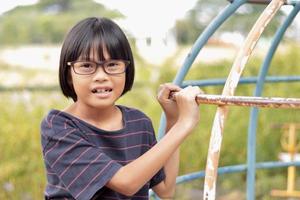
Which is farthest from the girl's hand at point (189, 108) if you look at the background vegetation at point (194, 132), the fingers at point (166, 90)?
the background vegetation at point (194, 132)

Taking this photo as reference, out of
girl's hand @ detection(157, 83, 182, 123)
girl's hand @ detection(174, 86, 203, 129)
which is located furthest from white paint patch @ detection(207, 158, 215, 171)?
girl's hand @ detection(157, 83, 182, 123)

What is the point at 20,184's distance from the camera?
10.9 ft

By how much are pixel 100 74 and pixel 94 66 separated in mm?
22

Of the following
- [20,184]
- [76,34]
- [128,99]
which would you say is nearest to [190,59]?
[76,34]

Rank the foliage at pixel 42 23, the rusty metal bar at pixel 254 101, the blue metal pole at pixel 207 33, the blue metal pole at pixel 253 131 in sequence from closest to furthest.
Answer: the rusty metal bar at pixel 254 101
the blue metal pole at pixel 207 33
the blue metal pole at pixel 253 131
the foliage at pixel 42 23

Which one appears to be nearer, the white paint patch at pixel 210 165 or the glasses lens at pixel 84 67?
the white paint patch at pixel 210 165

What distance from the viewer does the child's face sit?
133cm

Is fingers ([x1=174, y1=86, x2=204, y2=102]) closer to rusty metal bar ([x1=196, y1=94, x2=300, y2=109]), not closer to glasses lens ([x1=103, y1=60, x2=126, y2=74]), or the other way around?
rusty metal bar ([x1=196, y1=94, x2=300, y2=109])

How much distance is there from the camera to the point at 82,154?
1.33m

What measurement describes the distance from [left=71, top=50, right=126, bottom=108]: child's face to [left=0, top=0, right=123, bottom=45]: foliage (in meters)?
10.7

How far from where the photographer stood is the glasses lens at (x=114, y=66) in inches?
52.9

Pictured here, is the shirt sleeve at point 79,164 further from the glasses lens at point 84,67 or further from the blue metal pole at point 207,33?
the blue metal pole at point 207,33

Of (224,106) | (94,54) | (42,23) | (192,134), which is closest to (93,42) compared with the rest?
(94,54)

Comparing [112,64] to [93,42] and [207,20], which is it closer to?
[93,42]
